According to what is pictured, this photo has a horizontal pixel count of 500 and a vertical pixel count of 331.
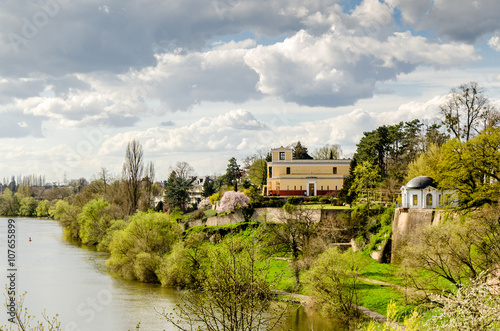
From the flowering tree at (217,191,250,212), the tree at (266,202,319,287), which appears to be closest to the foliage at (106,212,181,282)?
the tree at (266,202,319,287)

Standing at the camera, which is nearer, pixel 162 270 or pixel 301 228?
pixel 162 270

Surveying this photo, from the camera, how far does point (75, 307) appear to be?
2402cm

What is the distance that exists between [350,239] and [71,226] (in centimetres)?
3428

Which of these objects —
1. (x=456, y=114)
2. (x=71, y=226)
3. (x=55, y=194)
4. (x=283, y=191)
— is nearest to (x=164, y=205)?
(x=71, y=226)

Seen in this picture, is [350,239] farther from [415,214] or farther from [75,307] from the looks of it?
[75,307]

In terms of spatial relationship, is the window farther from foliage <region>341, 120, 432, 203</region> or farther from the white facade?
foliage <region>341, 120, 432, 203</region>

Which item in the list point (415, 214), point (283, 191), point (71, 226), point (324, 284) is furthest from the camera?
point (71, 226)

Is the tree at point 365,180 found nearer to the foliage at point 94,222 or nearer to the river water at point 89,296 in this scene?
the river water at point 89,296

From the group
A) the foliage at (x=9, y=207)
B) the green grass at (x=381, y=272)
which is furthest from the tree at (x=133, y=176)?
the foliage at (x=9, y=207)

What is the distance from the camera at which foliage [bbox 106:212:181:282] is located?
3083 centimetres

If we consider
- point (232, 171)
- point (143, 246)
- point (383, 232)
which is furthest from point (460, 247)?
point (232, 171)

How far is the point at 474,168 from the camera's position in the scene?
73.7ft

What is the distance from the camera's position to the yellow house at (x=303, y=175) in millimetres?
50062

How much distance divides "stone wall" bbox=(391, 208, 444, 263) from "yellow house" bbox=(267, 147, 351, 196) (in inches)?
708
